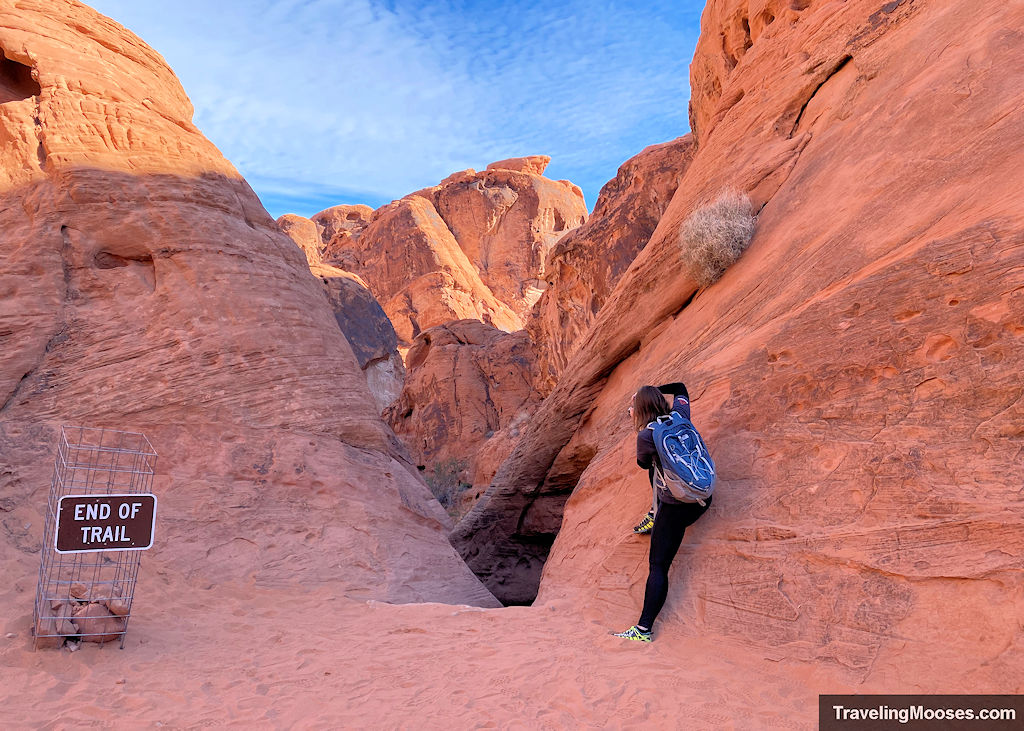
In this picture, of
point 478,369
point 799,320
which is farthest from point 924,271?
point 478,369

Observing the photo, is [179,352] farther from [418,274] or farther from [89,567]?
[418,274]

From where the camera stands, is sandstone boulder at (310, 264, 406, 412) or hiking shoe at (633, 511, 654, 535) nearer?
hiking shoe at (633, 511, 654, 535)

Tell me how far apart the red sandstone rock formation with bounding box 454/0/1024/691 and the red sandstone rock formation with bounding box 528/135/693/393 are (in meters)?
6.76

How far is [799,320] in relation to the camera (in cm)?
493

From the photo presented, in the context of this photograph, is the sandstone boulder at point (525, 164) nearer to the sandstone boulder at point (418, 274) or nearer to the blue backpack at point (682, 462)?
the sandstone boulder at point (418, 274)

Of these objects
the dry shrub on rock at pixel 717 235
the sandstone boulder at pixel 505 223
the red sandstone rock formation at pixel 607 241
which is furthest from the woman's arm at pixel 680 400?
the sandstone boulder at pixel 505 223

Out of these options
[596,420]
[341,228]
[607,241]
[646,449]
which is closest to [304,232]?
[341,228]

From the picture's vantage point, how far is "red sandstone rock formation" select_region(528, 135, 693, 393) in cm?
1416

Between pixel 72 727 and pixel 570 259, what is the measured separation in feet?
48.5

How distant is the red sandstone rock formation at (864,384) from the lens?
3.55m

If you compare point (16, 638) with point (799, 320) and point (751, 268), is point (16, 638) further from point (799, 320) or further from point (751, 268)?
point (751, 268)

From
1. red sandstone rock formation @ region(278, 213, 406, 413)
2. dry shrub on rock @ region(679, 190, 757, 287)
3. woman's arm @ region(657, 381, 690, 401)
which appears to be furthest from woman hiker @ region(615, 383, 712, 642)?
red sandstone rock formation @ region(278, 213, 406, 413)

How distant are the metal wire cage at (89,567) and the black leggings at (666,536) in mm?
3676

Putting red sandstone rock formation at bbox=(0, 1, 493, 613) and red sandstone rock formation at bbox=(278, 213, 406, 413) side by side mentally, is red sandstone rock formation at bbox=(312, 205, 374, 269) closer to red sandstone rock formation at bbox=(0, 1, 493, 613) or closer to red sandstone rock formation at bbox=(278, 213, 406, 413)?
red sandstone rock formation at bbox=(278, 213, 406, 413)
